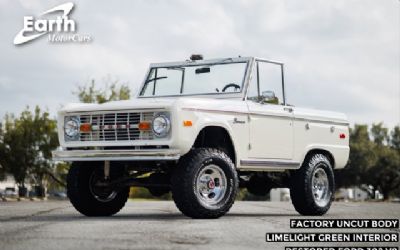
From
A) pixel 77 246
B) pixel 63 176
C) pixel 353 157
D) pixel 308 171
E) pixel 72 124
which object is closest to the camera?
pixel 77 246

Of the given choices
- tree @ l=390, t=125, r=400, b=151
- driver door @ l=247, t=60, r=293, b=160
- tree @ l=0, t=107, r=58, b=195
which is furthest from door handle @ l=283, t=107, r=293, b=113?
tree @ l=390, t=125, r=400, b=151

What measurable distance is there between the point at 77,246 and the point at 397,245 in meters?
3.15

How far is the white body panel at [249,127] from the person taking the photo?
1157 cm

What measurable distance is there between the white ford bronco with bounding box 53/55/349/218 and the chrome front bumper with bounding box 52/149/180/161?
0.05 ft

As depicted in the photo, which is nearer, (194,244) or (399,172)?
(194,244)

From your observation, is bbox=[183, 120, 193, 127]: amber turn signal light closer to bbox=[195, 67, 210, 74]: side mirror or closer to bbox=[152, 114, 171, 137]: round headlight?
bbox=[152, 114, 171, 137]: round headlight

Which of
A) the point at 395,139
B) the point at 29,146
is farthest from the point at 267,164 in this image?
→ the point at 395,139

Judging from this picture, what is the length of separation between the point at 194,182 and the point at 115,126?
57.8 inches

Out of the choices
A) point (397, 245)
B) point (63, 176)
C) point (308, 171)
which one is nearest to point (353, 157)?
point (63, 176)

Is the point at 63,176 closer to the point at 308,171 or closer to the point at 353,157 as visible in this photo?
the point at 353,157

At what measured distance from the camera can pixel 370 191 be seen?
88625 mm

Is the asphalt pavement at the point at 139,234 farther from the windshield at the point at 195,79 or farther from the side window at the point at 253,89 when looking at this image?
the windshield at the point at 195,79

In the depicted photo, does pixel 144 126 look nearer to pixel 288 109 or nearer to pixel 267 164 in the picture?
pixel 267 164

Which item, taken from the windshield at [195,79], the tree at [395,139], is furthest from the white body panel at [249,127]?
the tree at [395,139]
